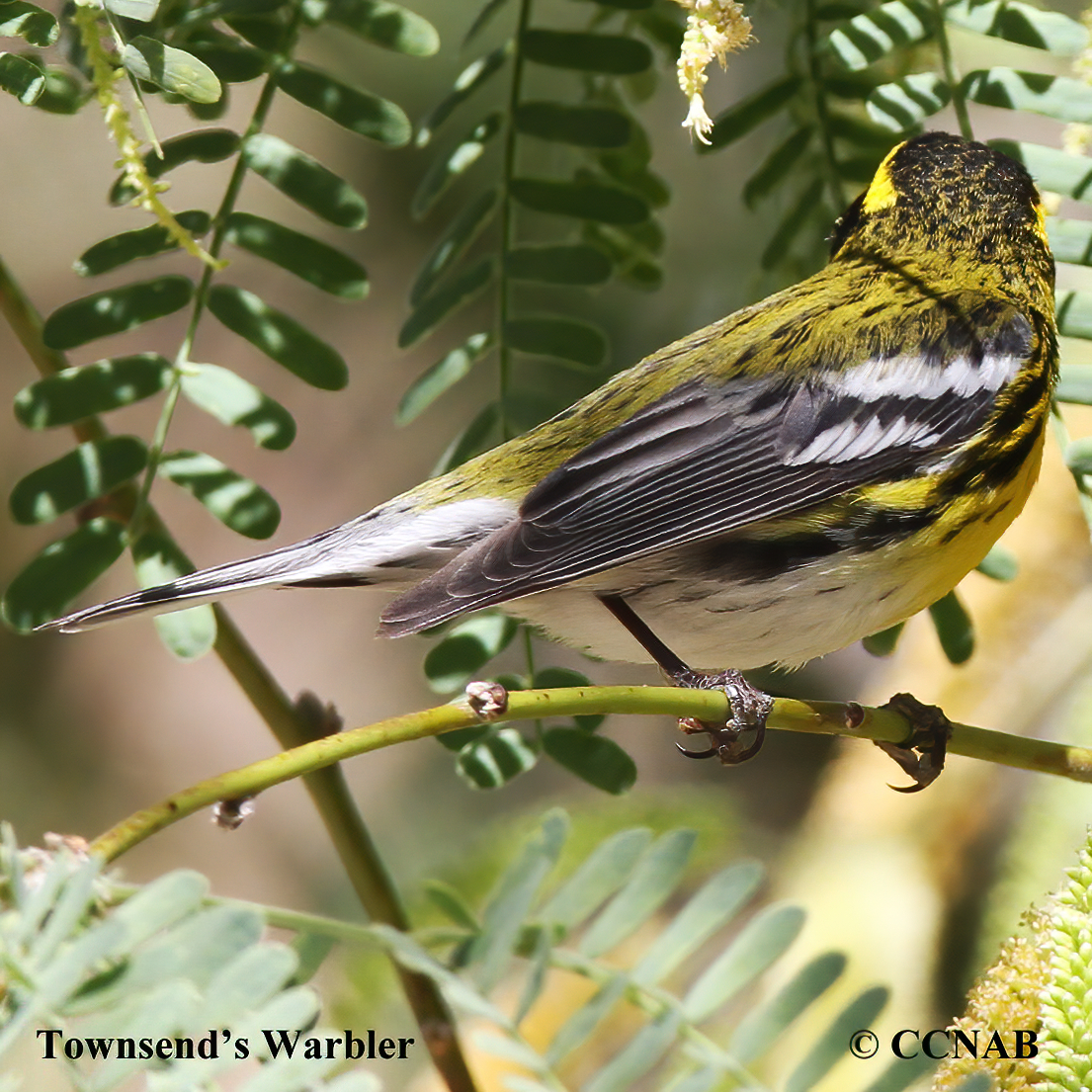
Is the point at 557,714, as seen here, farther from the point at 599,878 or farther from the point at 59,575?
the point at 59,575

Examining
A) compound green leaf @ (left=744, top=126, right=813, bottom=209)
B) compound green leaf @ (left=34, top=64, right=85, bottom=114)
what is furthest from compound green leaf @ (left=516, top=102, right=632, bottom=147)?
compound green leaf @ (left=34, top=64, right=85, bottom=114)

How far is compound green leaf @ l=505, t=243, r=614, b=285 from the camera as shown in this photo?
5.53 feet

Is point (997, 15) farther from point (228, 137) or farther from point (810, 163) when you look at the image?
point (228, 137)

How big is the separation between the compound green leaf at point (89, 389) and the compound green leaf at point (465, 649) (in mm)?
471

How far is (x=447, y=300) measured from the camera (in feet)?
5.64

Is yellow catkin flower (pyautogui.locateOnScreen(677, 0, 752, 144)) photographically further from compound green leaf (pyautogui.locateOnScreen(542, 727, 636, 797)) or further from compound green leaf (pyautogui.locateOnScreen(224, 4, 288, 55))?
compound green leaf (pyautogui.locateOnScreen(542, 727, 636, 797))

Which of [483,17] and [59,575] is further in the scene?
[483,17]

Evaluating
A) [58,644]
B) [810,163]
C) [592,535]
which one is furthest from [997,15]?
[58,644]

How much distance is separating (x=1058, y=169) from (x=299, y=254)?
942 mm

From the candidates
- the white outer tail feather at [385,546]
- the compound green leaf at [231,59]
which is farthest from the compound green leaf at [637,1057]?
the compound green leaf at [231,59]

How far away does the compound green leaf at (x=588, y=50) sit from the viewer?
1694mm

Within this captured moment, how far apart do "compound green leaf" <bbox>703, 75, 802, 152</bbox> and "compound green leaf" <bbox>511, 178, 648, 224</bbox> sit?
18cm

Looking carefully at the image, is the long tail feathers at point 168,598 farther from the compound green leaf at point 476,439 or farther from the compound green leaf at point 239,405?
the compound green leaf at point 476,439

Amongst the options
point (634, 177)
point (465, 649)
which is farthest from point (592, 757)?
point (634, 177)
